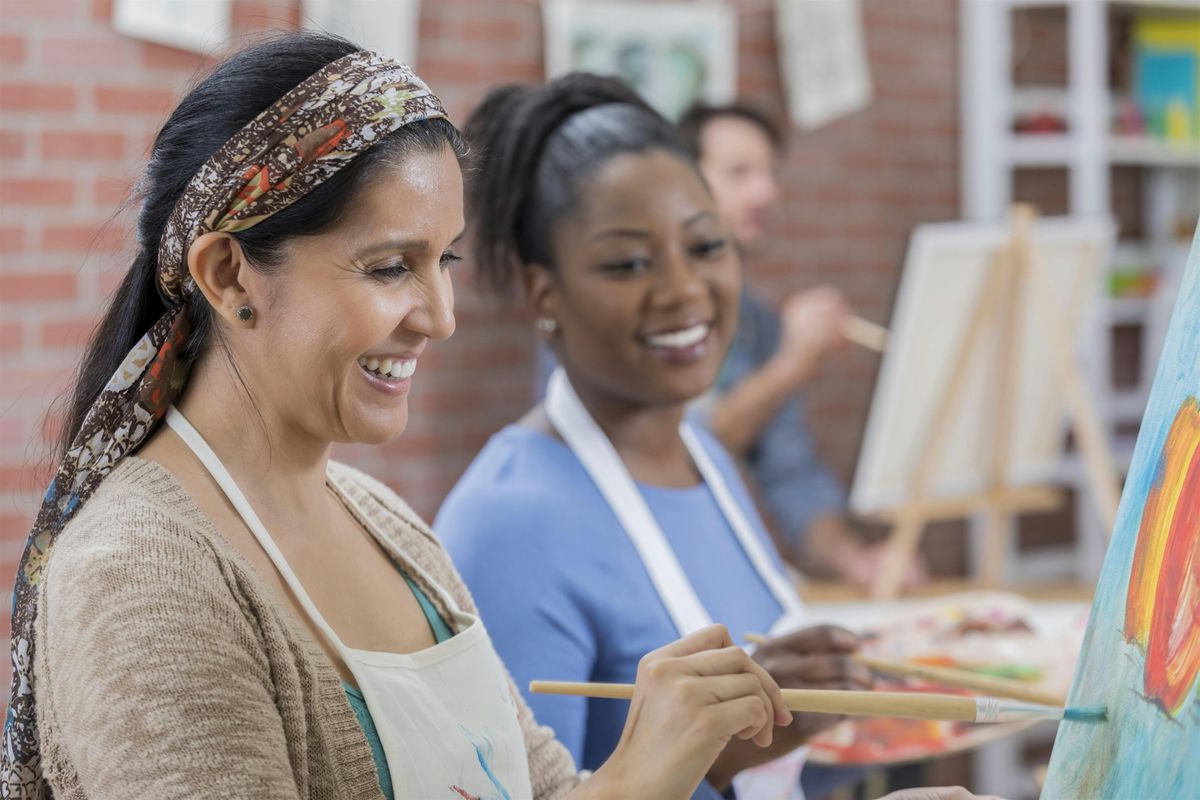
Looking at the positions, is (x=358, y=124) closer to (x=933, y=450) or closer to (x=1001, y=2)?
(x=933, y=450)

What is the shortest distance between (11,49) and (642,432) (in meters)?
1.57

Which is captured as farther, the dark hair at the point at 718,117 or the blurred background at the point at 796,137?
the dark hair at the point at 718,117

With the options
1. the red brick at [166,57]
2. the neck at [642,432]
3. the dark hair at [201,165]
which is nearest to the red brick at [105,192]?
the red brick at [166,57]

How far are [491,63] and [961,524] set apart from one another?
1981 millimetres

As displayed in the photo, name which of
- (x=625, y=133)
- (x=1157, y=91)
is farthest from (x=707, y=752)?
(x=1157, y=91)

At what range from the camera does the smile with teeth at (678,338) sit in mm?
1474

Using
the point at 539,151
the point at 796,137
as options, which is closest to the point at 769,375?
the point at 796,137

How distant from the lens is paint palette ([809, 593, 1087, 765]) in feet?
5.30

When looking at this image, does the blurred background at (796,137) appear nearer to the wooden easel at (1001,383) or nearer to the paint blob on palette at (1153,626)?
the wooden easel at (1001,383)

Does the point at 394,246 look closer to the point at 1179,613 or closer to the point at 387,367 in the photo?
the point at 387,367

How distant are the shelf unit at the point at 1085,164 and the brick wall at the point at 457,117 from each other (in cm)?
9

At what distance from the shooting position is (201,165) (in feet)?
2.97

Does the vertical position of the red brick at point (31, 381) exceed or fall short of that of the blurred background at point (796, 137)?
it falls short

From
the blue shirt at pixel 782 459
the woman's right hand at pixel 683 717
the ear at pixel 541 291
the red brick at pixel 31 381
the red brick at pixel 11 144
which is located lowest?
the blue shirt at pixel 782 459
